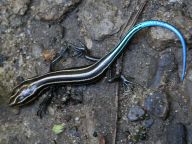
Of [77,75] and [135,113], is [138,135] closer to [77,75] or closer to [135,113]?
[135,113]

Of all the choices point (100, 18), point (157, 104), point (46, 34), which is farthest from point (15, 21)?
point (157, 104)

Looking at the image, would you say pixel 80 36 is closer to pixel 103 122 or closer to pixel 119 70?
pixel 119 70

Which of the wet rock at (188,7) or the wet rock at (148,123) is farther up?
the wet rock at (188,7)

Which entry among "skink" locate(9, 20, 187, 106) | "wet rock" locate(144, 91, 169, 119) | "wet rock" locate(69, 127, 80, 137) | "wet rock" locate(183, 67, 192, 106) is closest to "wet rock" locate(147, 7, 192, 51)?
"skink" locate(9, 20, 187, 106)

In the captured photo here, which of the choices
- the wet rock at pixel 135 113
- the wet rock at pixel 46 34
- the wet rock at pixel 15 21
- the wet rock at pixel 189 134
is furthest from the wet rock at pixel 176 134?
the wet rock at pixel 15 21

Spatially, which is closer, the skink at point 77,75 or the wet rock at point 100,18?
the skink at point 77,75

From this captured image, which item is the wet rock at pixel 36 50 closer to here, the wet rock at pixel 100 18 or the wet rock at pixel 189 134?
the wet rock at pixel 100 18

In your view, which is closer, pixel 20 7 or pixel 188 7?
pixel 188 7
